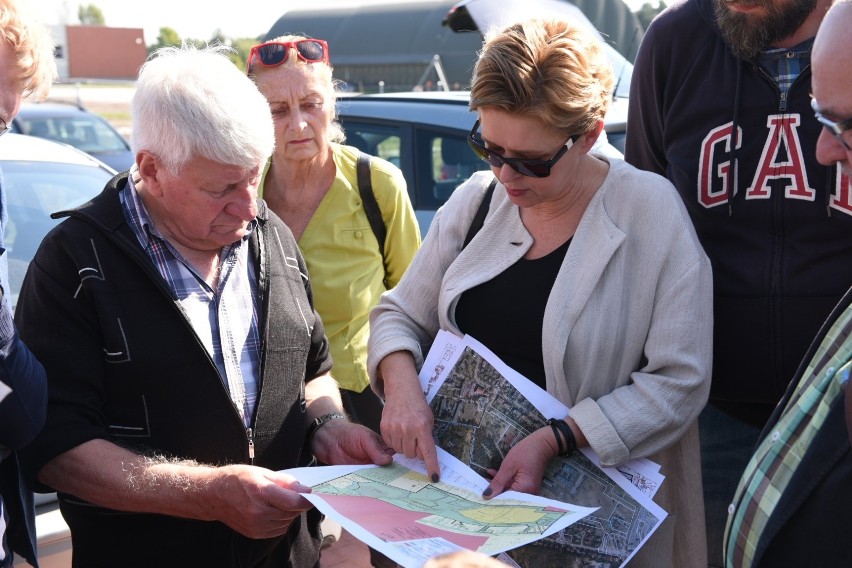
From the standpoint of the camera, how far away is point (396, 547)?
1676 millimetres

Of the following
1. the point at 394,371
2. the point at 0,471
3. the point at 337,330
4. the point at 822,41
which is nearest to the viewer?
the point at 822,41

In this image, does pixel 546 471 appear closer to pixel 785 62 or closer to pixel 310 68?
pixel 785 62

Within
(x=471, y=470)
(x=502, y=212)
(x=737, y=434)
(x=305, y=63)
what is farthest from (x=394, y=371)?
(x=305, y=63)

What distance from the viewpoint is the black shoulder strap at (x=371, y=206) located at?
3359 mm

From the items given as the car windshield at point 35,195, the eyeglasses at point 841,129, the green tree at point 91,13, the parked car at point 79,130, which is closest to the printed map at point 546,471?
the eyeglasses at point 841,129

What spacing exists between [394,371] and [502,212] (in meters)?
0.47

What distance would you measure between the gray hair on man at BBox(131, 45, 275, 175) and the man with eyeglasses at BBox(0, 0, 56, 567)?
0.23 metres

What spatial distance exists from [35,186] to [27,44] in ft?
7.28

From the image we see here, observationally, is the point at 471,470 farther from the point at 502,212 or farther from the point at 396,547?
the point at 502,212

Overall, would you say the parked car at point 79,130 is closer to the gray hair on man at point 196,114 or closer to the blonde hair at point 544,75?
the gray hair on man at point 196,114

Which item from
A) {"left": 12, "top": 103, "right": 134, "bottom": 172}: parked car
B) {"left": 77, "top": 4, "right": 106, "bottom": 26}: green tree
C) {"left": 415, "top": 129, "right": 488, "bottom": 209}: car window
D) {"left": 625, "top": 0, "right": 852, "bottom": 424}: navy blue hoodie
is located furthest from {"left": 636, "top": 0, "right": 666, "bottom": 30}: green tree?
{"left": 77, "top": 4, "right": 106, "bottom": 26}: green tree

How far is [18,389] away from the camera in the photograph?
1828 millimetres

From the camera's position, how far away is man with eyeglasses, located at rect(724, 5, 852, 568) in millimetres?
1529

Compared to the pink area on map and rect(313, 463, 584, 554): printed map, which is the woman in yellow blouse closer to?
rect(313, 463, 584, 554): printed map
